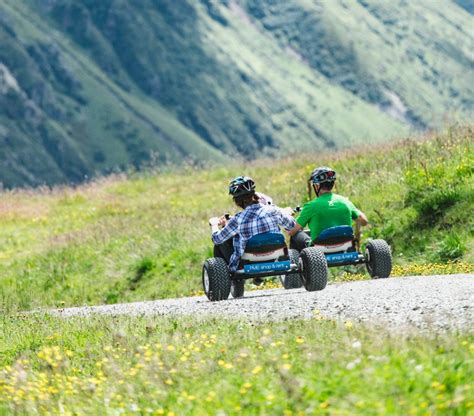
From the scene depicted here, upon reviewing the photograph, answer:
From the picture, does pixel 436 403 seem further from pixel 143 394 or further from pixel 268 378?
pixel 143 394

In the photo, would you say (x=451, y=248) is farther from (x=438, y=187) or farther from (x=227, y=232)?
(x=227, y=232)

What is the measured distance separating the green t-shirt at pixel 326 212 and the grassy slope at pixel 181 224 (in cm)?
192

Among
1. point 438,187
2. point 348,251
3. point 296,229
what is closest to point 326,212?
point 296,229

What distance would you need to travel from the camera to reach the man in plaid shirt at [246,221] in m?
15.1

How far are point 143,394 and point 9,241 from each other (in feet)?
70.9

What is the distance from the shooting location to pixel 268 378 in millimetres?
7754

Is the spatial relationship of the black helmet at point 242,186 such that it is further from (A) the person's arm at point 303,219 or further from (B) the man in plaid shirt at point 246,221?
(A) the person's arm at point 303,219

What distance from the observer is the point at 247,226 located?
15391 millimetres

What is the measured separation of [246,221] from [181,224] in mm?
10994

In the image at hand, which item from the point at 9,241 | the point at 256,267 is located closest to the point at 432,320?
the point at 256,267

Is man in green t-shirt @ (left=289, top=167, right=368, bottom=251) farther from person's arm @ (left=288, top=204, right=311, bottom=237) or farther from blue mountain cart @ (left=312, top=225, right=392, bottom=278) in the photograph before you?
blue mountain cart @ (left=312, top=225, right=392, bottom=278)

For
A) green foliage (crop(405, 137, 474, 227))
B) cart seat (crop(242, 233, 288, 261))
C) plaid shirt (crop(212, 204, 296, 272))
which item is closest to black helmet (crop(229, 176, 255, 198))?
plaid shirt (crop(212, 204, 296, 272))

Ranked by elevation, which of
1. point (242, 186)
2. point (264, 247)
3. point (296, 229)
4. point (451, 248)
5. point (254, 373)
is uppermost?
point (242, 186)

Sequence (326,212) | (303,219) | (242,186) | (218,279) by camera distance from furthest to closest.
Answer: (303,219) → (326,212) → (218,279) → (242,186)
